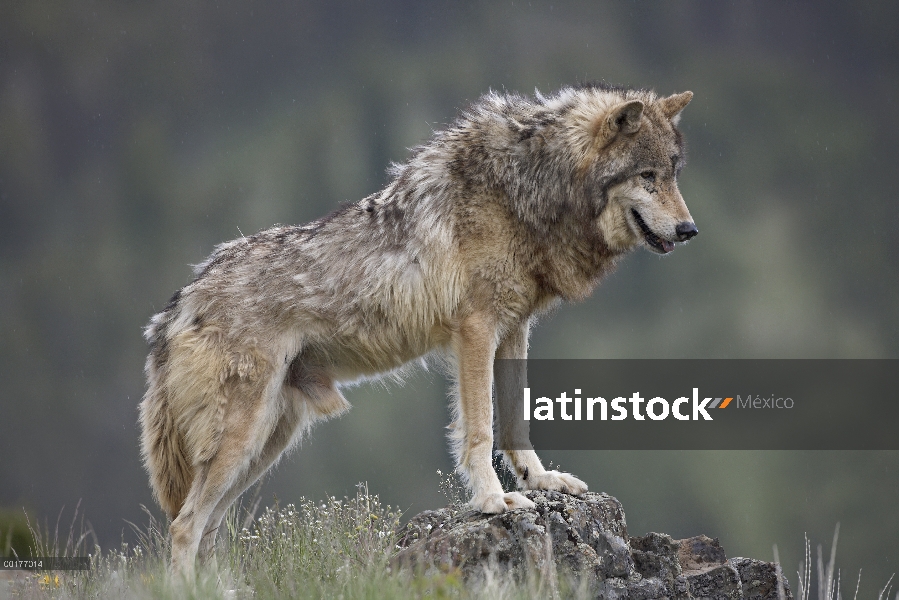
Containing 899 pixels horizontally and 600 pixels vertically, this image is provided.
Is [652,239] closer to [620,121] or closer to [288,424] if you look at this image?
[620,121]

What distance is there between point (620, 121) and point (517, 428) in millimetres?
1844

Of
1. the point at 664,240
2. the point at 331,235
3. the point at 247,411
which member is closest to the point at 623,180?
the point at 664,240

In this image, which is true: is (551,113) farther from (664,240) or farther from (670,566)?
(670,566)

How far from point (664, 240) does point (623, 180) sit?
1.34 ft

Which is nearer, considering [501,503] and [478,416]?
[501,503]

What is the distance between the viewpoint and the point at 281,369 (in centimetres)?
533

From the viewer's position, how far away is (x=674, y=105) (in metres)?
5.34

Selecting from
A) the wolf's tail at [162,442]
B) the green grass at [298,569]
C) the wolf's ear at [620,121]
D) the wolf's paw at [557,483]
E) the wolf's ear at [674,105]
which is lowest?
the green grass at [298,569]

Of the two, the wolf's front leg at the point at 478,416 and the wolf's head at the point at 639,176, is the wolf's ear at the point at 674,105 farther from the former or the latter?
the wolf's front leg at the point at 478,416

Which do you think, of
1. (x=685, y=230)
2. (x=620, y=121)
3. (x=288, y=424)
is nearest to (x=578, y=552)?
(x=685, y=230)

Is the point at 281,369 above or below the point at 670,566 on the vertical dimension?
above

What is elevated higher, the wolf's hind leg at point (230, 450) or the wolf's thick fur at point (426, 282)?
the wolf's thick fur at point (426, 282)

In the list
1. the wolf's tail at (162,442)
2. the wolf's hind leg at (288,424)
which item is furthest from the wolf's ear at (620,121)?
the wolf's tail at (162,442)

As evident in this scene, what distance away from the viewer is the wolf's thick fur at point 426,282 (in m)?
5.07
